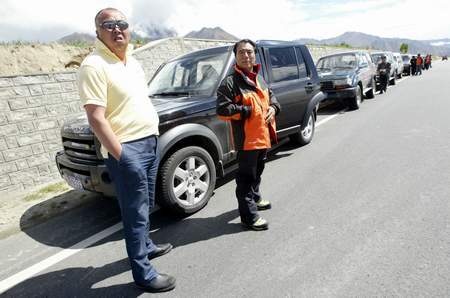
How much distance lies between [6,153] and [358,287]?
17.5ft

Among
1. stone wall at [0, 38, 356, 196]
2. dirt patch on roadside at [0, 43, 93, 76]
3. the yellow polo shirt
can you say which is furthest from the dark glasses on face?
dirt patch on roadside at [0, 43, 93, 76]

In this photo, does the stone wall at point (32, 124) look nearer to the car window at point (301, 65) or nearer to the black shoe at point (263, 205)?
the black shoe at point (263, 205)

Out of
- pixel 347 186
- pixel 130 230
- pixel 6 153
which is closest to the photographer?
pixel 130 230

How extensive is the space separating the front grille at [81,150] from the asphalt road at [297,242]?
845 mm

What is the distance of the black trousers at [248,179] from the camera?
3059 millimetres

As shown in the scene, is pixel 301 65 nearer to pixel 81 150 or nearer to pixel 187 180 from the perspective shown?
pixel 187 180

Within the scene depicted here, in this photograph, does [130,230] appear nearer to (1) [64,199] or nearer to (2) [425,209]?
(1) [64,199]

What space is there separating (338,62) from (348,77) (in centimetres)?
173

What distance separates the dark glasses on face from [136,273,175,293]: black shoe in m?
1.89

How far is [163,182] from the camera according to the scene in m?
3.32

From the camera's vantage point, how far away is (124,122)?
2102 mm

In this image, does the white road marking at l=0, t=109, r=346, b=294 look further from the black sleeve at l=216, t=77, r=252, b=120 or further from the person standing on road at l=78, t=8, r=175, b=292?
the black sleeve at l=216, t=77, r=252, b=120

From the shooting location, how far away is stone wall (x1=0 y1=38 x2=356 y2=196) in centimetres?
490

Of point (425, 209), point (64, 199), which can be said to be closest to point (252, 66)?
point (425, 209)
